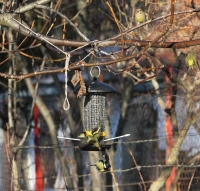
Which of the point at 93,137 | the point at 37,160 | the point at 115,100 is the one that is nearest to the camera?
the point at 93,137

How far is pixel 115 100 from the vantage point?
32.9 ft

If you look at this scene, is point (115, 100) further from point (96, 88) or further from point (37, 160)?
point (96, 88)

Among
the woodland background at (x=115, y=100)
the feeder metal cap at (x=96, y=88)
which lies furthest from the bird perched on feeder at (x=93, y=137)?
the woodland background at (x=115, y=100)

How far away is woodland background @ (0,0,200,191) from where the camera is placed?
20.5 ft

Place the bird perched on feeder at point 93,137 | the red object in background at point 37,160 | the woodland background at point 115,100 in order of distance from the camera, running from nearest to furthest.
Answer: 1. the bird perched on feeder at point 93,137
2. the woodland background at point 115,100
3. the red object in background at point 37,160

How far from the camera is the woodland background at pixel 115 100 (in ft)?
20.5

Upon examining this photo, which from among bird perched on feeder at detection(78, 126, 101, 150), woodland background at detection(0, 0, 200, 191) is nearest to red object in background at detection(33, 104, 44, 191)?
woodland background at detection(0, 0, 200, 191)

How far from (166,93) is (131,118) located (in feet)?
6.07

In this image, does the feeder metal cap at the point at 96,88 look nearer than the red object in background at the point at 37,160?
Yes

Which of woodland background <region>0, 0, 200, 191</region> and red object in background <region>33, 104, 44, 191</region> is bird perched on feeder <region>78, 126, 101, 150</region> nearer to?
woodland background <region>0, 0, 200, 191</region>

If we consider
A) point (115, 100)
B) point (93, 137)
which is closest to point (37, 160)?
point (115, 100)

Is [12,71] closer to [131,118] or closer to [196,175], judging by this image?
[131,118]

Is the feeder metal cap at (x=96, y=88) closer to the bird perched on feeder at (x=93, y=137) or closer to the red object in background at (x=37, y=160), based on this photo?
the bird perched on feeder at (x=93, y=137)

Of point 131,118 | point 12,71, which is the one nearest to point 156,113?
point 131,118
